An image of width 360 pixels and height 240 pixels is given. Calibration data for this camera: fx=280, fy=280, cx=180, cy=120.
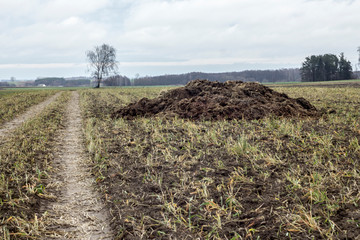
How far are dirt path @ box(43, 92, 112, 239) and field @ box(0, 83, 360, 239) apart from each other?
156 mm

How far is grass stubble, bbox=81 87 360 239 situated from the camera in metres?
3.49

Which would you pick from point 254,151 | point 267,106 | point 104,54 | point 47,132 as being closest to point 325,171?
point 254,151

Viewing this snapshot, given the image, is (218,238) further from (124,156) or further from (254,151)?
(124,156)

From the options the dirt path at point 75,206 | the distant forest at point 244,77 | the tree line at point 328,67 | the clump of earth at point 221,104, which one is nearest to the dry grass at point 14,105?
the clump of earth at point 221,104

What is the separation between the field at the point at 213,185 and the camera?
3.53 meters

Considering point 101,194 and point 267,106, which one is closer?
point 101,194

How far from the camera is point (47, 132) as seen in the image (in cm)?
997

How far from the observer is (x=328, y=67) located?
3664 inches

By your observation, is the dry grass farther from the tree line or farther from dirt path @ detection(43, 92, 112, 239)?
the tree line

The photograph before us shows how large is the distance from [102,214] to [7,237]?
1.24 m

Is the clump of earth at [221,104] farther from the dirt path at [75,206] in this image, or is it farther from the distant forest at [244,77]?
the distant forest at [244,77]

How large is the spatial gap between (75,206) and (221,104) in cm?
934

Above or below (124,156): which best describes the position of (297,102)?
above

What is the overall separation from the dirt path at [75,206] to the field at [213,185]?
156 mm
